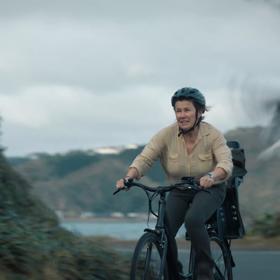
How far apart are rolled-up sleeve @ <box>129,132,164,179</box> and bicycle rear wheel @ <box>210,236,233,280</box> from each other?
108 centimetres

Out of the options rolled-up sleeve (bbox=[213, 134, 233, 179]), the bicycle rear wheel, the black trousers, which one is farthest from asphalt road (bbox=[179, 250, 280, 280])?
rolled-up sleeve (bbox=[213, 134, 233, 179])

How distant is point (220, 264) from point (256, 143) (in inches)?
376

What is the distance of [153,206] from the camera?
8.49 metres

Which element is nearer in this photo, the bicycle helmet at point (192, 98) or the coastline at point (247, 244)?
the bicycle helmet at point (192, 98)

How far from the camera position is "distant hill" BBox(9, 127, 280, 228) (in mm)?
18797

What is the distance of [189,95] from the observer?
8.11m

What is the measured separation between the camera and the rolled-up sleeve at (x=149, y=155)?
812 cm

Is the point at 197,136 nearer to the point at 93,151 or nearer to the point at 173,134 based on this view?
the point at 173,134

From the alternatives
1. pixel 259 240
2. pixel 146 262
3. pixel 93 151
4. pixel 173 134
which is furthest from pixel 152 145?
pixel 93 151

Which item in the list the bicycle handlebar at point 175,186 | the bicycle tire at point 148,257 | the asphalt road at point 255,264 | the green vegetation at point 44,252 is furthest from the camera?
the asphalt road at point 255,264

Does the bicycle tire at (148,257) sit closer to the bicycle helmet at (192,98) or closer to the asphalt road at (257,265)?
the bicycle helmet at (192,98)

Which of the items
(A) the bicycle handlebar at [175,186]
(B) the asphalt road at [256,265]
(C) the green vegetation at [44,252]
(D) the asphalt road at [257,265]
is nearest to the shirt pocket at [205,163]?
(A) the bicycle handlebar at [175,186]

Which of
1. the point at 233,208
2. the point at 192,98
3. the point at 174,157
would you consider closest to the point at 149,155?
the point at 174,157

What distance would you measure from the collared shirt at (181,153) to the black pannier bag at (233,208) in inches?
29.6
